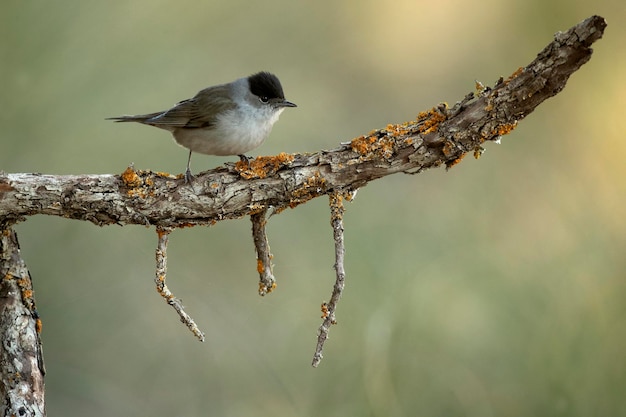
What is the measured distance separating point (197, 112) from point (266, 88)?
318 mm

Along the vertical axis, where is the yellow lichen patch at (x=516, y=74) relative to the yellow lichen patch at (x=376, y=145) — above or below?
above

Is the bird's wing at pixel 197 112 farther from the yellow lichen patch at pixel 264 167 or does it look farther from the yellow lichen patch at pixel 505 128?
the yellow lichen patch at pixel 505 128

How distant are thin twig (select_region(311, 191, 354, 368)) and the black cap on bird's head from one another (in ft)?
2.53

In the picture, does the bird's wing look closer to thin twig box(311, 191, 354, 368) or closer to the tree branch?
the tree branch

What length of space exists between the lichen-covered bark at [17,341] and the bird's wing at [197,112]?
775mm

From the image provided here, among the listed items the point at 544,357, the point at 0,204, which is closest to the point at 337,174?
the point at 0,204

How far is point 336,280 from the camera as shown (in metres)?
2.29

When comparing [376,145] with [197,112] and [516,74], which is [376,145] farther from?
[197,112]

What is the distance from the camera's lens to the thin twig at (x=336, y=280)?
223cm

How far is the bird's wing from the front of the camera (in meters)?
2.91

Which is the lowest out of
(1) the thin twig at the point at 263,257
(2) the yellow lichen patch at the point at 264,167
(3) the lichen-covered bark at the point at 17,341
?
(3) the lichen-covered bark at the point at 17,341

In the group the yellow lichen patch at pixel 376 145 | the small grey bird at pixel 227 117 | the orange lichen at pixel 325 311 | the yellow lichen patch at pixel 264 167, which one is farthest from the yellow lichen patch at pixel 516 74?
the small grey bird at pixel 227 117

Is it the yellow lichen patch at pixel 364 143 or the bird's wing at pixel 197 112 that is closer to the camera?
the yellow lichen patch at pixel 364 143

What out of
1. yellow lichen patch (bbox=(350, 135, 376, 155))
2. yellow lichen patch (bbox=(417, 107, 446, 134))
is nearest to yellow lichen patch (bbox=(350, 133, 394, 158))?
yellow lichen patch (bbox=(350, 135, 376, 155))
